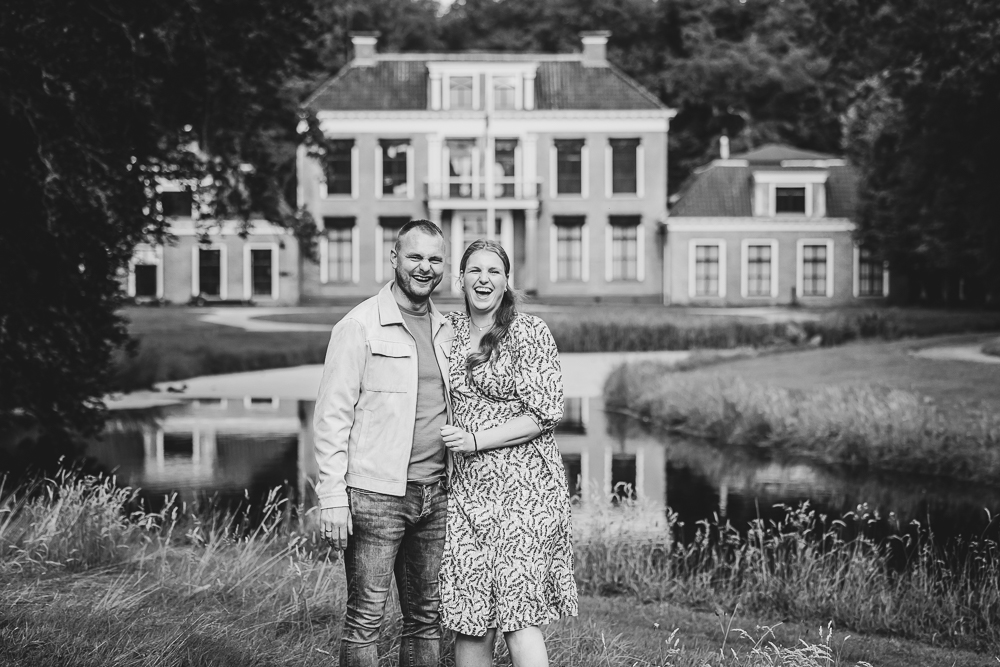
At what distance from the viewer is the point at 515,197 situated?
1564 inches

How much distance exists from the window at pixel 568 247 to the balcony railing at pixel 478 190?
55.8 inches

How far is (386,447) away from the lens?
3.85m

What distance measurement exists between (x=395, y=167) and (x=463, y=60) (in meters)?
4.50

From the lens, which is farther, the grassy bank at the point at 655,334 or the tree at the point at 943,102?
the grassy bank at the point at 655,334

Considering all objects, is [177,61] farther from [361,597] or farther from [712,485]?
[361,597]

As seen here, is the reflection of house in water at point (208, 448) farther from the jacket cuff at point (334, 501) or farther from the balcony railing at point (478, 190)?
the balcony railing at point (478, 190)

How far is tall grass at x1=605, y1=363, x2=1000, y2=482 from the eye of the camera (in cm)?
1007

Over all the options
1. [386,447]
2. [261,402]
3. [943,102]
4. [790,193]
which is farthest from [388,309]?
[790,193]

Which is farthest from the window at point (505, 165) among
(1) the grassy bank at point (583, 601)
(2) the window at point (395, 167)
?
(1) the grassy bank at point (583, 601)

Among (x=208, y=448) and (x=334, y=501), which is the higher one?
(x=334, y=501)

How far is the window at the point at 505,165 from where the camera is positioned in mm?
40031

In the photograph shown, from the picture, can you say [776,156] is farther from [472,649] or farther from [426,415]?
[472,649]

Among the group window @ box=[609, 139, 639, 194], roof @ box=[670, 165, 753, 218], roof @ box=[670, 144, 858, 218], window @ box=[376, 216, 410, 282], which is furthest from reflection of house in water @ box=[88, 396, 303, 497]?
window @ box=[609, 139, 639, 194]

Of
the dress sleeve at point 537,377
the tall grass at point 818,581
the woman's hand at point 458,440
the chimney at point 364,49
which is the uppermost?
the chimney at point 364,49
